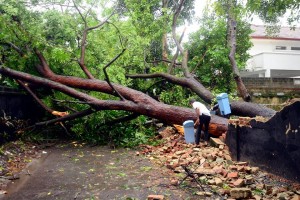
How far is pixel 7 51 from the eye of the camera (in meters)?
7.76

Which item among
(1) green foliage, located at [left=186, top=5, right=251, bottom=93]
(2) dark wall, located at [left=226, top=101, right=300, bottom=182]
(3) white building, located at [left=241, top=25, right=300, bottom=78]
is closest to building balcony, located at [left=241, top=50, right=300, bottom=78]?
(3) white building, located at [left=241, top=25, right=300, bottom=78]

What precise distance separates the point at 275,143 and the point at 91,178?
9.80 feet

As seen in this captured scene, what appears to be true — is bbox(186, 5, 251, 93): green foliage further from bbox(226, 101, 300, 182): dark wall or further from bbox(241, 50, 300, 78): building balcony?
bbox(241, 50, 300, 78): building balcony

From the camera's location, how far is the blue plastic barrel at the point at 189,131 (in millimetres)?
6414

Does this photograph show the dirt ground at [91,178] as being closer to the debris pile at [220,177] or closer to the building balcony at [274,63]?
the debris pile at [220,177]

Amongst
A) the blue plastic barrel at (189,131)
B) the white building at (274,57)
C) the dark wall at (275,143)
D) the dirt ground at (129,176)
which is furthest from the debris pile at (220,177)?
the white building at (274,57)

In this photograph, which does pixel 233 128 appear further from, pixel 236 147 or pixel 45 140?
pixel 45 140

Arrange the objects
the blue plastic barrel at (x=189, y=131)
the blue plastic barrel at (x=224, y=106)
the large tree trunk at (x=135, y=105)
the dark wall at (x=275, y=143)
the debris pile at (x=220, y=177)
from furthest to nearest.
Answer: the large tree trunk at (x=135, y=105) < the blue plastic barrel at (x=224, y=106) < the blue plastic barrel at (x=189, y=131) < the dark wall at (x=275, y=143) < the debris pile at (x=220, y=177)

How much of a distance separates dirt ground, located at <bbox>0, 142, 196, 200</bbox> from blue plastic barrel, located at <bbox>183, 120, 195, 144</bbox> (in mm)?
1163

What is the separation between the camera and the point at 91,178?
470cm

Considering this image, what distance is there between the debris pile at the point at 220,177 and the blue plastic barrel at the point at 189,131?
53cm

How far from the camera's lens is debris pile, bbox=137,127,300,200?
137 inches


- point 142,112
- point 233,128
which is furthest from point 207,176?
point 142,112

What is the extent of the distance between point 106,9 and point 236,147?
20.7ft
